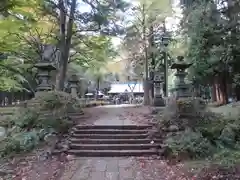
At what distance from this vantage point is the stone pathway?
20.4ft

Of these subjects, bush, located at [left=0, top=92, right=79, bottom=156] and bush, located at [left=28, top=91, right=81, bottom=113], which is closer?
bush, located at [left=0, top=92, right=79, bottom=156]

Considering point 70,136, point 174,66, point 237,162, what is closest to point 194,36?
point 174,66

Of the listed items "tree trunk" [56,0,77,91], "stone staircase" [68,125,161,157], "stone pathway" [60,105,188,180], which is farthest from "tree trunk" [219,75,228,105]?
"stone pathway" [60,105,188,180]

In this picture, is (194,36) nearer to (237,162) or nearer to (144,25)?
(144,25)

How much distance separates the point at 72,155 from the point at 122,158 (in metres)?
1.34

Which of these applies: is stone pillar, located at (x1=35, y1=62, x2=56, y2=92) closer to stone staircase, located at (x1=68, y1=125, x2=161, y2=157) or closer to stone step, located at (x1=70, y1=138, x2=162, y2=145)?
stone staircase, located at (x1=68, y1=125, x2=161, y2=157)

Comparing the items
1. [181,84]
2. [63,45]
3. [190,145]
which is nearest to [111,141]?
[190,145]

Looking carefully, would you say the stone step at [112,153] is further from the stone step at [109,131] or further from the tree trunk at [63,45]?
the tree trunk at [63,45]

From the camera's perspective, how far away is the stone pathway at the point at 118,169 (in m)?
6.23

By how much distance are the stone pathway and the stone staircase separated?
32 cm

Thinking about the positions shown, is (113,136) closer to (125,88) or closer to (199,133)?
(199,133)

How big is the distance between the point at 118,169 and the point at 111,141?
6.83 feet

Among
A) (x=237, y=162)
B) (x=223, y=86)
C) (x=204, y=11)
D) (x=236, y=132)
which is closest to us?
(x=237, y=162)

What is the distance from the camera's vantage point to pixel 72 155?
8039 mm
